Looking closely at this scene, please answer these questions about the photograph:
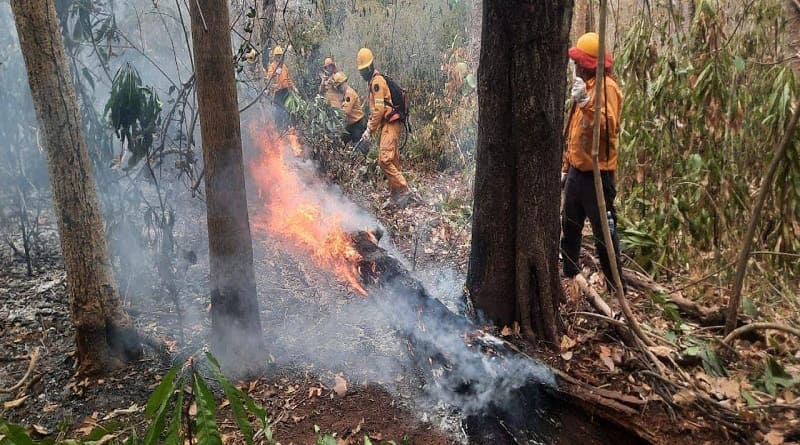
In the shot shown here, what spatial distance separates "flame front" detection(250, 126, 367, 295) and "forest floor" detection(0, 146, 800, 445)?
9.7 inches

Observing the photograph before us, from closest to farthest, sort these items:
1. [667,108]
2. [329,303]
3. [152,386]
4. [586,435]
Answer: [586,435]
[152,386]
[329,303]
[667,108]

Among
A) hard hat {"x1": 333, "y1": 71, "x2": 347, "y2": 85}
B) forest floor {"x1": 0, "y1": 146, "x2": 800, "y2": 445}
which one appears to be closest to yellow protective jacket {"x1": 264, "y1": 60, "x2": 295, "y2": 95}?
hard hat {"x1": 333, "y1": 71, "x2": 347, "y2": 85}

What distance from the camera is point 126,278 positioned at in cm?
511

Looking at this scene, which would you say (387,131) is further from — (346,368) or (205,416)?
(205,416)

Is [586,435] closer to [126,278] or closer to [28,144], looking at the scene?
[126,278]

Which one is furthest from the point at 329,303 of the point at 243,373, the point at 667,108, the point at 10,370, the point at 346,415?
the point at 667,108

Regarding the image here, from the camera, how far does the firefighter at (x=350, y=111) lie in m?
9.02

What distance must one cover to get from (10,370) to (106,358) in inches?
33.2

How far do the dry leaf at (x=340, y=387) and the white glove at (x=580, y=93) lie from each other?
289 cm

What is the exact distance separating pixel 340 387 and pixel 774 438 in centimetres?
257

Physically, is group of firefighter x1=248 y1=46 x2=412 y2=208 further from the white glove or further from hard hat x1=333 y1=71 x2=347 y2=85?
the white glove

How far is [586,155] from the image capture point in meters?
4.17

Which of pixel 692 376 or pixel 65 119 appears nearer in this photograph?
pixel 692 376

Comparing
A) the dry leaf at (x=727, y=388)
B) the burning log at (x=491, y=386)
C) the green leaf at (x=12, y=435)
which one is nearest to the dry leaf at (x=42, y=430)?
the green leaf at (x=12, y=435)
